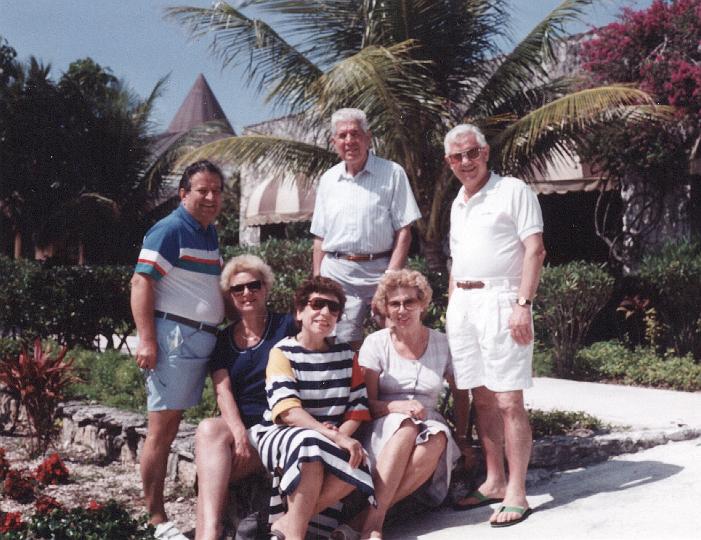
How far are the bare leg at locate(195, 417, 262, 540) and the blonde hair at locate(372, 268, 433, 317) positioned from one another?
997mm

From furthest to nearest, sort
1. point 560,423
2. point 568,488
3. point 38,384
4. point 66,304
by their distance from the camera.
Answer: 1. point 66,304
2. point 38,384
3. point 560,423
4. point 568,488

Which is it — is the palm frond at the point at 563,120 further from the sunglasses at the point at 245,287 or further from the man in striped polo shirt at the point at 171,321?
the man in striped polo shirt at the point at 171,321

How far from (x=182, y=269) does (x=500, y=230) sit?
1.64 metres

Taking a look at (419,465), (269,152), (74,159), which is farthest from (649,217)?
(74,159)

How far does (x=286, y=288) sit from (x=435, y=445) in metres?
5.90

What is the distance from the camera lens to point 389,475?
360 cm

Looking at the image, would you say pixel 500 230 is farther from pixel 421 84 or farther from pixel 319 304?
pixel 421 84

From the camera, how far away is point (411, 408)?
3.76m

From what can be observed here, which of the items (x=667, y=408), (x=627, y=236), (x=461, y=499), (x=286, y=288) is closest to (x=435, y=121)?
(x=286, y=288)

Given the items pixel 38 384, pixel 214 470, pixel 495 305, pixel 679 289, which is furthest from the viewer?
pixel 679 289

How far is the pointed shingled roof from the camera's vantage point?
36.2 m

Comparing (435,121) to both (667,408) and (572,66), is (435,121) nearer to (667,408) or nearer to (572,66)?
(572,66)

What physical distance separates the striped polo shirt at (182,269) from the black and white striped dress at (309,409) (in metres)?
0.50

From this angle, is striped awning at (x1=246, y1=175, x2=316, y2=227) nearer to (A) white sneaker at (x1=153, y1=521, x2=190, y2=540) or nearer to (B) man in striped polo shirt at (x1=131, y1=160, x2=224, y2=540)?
(B) man in striped polo shirt at (x1=131, y1=160, x2=224, y2=540)
